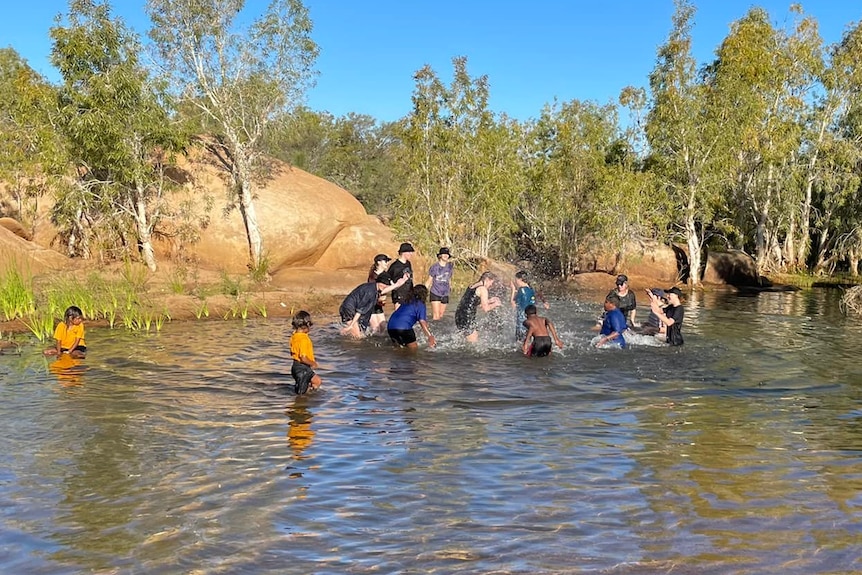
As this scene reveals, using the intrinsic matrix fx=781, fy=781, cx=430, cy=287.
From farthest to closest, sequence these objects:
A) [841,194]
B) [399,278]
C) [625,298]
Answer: [841,194], [625,298], [399,278]

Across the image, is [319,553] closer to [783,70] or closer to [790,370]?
[790,370]

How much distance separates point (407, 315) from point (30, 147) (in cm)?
1422

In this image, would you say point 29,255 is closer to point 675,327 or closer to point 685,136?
point 675,327

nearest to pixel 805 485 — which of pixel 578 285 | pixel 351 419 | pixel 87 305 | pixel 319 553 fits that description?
pixel 319 553

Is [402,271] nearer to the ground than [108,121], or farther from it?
nearer to the ground

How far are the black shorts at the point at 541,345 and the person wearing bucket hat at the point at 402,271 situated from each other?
232 centimetres

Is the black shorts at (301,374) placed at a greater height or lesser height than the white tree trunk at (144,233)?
lesser

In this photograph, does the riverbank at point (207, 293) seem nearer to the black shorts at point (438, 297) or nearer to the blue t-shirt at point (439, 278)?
the black shorts at point (438, 297)

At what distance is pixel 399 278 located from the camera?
13.6m

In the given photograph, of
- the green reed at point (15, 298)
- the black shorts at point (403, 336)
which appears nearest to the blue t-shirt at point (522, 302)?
the black shorts at point (403, 336)

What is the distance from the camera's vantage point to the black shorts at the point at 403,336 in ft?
43.6

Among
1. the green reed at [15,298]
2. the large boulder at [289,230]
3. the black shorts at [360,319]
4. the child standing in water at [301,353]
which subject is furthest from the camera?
the large boulder at [289,230]

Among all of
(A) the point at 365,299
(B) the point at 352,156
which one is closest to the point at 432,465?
(A) the point at 365,299

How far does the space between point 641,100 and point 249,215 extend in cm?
1730
